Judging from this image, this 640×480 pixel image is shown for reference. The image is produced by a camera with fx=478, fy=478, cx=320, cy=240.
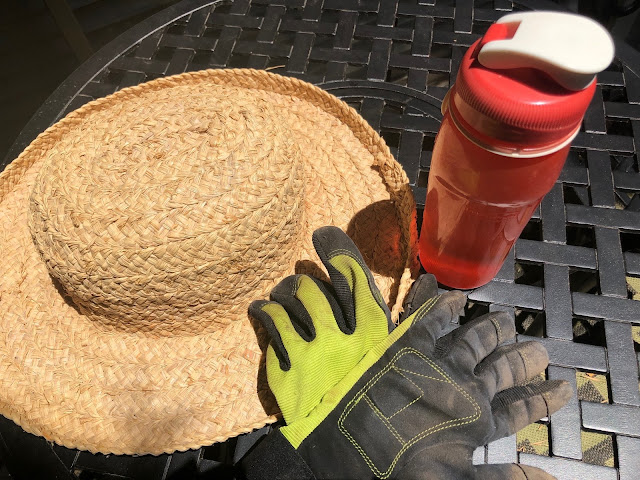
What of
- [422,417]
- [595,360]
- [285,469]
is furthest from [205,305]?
[595,360]

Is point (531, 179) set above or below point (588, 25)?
below

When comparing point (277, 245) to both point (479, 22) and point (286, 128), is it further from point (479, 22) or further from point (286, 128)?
point (479, 22)

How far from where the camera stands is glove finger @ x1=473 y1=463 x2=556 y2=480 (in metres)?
0.78

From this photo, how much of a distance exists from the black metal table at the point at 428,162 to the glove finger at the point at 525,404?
97mm

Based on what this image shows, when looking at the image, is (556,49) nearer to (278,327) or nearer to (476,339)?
(476,339)

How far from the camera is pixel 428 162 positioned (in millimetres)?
1204

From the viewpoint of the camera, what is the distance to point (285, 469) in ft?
2.49

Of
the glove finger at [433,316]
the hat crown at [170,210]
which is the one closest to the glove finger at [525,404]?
the glove finger at [433,316]

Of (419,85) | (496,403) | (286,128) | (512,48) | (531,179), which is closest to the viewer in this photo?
(512,48)

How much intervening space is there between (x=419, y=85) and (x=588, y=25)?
762 mm

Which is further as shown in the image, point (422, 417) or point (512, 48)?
point (422, 417)

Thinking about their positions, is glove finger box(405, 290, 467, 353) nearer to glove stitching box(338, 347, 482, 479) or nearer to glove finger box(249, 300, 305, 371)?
glove stitching box(338, 347, 482, 479)

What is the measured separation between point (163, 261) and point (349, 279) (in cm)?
33

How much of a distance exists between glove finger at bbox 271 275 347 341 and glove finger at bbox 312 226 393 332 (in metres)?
0.02
